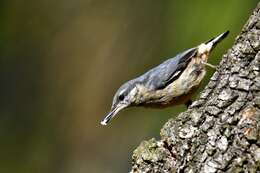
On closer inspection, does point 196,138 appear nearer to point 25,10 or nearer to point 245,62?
point 245,62

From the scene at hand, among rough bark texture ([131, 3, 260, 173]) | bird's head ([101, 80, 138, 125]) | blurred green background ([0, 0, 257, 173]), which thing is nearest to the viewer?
rough bark texture ([131, 3, 260, 173])

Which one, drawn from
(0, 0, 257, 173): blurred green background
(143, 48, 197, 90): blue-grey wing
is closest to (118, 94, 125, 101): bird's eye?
(143, 48, 197, 90): blue-grey wing

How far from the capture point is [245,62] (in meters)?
3.65

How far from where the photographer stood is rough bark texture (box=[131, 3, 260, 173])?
3.44 meters

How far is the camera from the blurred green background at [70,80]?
10594mm

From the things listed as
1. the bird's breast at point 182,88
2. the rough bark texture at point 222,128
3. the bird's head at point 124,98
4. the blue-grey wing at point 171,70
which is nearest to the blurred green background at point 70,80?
the bird's head at point 124,98

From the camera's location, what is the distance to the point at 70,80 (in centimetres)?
1123

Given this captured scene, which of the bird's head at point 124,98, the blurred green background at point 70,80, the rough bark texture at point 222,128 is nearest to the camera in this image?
the rough bark texture at point 222,128

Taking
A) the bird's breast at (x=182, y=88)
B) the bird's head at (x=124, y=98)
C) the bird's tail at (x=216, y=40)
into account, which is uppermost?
the bird's tail at (x=216, y=40)

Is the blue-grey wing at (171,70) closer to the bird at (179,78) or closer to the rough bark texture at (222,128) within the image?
the bird at (179,78)

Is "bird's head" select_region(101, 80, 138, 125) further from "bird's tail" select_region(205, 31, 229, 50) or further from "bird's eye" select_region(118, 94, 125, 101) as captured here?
"bird's tail" select_region(205, 31, 229, 50)

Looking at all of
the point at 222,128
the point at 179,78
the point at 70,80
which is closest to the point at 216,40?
the point at 179,78

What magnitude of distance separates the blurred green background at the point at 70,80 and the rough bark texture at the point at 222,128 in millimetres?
6323

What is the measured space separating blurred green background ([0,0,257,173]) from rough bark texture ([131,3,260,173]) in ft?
20.7
